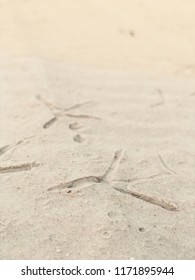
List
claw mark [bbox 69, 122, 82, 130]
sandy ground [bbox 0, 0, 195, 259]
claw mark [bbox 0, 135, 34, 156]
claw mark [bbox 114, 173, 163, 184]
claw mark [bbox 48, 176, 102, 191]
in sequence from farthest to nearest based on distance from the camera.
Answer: claw mark [bbox 69, 122, 82, 130] → claw mark [bbox 0, 135, 34, 156] → claw mark [bbox 114, 173, 163, 184] → claw mark [bbox 48, 176, 102, 191] → sandy ground [bbox 0, 0, 195, 259]

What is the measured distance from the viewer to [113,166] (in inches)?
77.9

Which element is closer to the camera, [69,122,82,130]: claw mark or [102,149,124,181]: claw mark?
[102,149,124,181]: claw mark

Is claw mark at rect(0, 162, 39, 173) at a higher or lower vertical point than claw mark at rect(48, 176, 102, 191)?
higher

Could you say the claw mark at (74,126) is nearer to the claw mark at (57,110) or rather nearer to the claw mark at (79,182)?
the claw mark at (57,110)

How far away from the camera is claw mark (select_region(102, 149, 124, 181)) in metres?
1.89

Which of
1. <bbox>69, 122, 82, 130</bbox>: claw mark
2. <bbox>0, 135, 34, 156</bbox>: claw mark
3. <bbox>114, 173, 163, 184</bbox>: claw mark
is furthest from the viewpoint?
<bbox>69, 122, 82, 130</bbox>: claw mark

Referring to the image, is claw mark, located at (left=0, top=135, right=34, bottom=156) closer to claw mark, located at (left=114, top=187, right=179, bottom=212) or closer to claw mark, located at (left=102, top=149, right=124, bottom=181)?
claw mark, located at (left=102, top=149, right=124, bottom=181)

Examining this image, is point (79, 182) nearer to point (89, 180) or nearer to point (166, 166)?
point (89, 180)

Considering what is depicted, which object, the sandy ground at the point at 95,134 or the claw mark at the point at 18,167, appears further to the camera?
the claw mark at the point at 18,167

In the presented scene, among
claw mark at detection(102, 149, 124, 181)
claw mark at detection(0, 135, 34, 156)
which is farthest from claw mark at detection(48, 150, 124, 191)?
claw mark at detection(0, 135, 34, 156)

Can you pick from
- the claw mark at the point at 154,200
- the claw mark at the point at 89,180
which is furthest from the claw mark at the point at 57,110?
the claw mark at the point at 154,200

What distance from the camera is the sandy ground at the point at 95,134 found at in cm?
162

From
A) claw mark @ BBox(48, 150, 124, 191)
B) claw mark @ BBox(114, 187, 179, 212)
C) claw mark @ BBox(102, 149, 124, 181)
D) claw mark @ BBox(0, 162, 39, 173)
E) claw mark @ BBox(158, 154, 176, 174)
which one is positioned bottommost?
claw mark @ BBox(158, 154, 176, 174)

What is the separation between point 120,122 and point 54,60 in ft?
2.80
